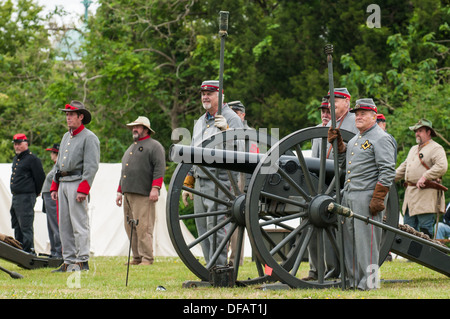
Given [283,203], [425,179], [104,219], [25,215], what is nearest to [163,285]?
[283,203]

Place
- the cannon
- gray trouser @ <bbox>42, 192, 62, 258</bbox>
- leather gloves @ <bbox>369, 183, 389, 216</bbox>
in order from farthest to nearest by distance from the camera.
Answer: gray trouser @ <bbox>42, 192, 62, 258</bbox>
leather gloves @ <bbox>369, 183, 389, 216</bbox>
the cannon

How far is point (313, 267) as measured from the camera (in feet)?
24.2

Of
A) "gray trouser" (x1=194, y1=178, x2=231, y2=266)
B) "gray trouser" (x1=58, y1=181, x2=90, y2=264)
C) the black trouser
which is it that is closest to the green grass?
"gray trouser" (x1=58, y1=181, x2=90, y2=264)

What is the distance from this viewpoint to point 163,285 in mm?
6945

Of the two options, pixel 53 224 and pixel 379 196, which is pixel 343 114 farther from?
pixel 53 224

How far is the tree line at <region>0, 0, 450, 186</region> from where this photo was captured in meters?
15.1

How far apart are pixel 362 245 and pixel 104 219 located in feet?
25.6

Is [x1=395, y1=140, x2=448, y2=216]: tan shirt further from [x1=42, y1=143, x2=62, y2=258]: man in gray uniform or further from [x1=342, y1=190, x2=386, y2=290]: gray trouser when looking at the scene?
[x1=42, y1=143, x2=62, y2=258]: man in gray uniform

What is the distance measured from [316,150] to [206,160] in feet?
4.72

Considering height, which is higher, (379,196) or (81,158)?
(81,158)

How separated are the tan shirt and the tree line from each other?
334 centimetres

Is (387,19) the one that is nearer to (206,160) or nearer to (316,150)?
(316,150)

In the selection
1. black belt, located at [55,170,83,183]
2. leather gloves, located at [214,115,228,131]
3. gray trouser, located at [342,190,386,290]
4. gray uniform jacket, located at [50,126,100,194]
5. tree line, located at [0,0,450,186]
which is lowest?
gray trouser, located at [342,190,386,290]
